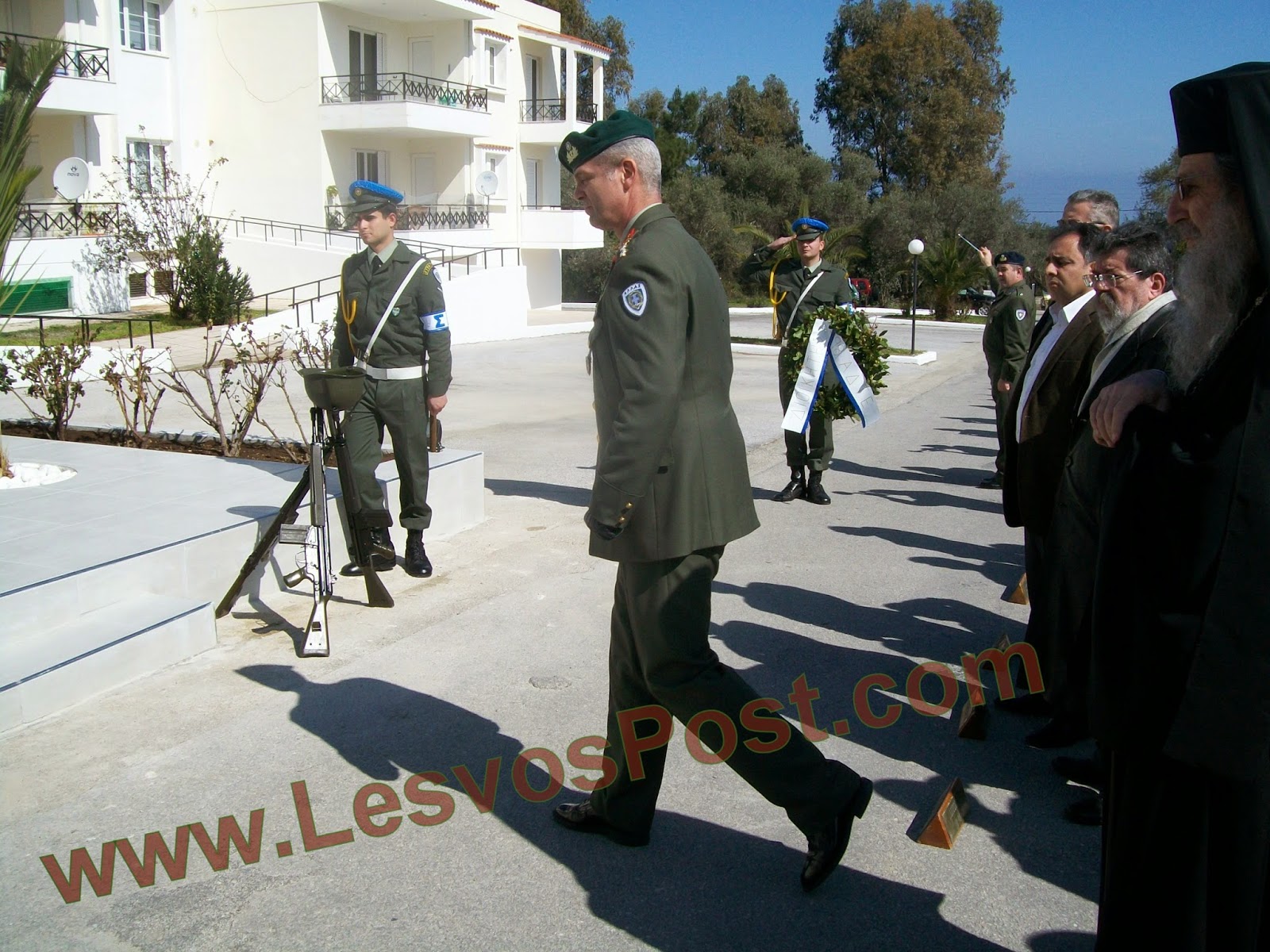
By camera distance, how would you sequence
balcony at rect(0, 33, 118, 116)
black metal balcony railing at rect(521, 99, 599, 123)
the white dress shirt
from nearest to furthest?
the white dress shirt, balcony at rect(0, 33, 118, 116), black metal balcony railing at rect(521, 99, 599, 123)

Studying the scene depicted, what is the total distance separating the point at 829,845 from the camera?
132 inches

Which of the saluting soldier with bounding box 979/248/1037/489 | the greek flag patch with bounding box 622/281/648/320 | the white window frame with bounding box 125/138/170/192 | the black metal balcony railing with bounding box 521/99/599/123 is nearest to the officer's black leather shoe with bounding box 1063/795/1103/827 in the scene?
the greek flag patch with bounding box 622/281/648/320

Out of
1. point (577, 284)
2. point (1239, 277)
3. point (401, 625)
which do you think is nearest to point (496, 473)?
point (401, 625)

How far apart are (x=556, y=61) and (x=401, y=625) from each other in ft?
116

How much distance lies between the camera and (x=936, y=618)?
240 inches

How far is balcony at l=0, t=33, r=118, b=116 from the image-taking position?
24.2 meters

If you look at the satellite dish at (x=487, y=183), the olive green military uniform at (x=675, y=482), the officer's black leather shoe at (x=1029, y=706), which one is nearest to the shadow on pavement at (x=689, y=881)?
the olive green military uniform at (x=675, y=482)

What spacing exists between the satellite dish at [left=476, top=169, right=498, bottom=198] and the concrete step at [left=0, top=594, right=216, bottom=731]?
27.2 m

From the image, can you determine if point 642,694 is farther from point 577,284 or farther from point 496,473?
point 577,284

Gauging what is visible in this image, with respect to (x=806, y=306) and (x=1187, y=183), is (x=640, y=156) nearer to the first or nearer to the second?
(x=1187, y=183)

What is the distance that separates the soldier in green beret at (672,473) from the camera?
10.3 feet

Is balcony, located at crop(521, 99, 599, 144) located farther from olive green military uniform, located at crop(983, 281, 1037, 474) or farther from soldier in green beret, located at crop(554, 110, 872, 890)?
soldier in green beret, located at crop(554, 110, 872, 890)

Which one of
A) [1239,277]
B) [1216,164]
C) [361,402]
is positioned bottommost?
[361,402]

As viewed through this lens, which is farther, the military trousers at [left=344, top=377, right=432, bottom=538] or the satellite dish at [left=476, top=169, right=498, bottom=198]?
the satellite dish at [left=476, top=169, right=498, bottom=198]
